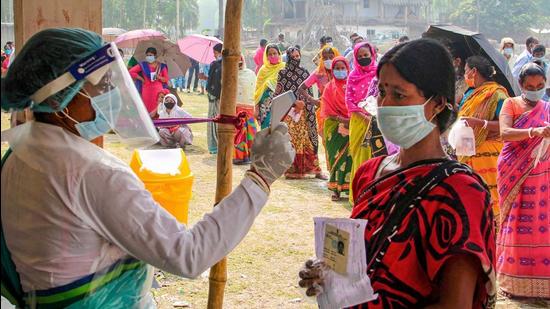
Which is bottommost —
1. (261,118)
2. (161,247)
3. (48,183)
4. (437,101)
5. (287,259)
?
(287,259)

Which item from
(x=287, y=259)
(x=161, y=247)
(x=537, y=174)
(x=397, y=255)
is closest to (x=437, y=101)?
(x=397, y=255)

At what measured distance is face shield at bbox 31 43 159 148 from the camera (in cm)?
177

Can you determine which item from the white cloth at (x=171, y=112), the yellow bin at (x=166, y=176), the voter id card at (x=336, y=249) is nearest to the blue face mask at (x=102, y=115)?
the voter id card at (x=336, y=249)

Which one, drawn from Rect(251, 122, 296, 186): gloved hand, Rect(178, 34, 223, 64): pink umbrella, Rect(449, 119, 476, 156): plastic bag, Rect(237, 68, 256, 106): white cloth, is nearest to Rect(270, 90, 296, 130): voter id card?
Rect(251, 122, 296, 186): gloved hand

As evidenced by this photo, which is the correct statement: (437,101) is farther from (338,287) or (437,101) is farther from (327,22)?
(327,22)

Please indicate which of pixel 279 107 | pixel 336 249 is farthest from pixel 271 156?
pixel 336 249

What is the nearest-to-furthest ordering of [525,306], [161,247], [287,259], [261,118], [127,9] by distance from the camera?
[161,247] < [525,306] < [287,259] < [261,118] < [127,9]

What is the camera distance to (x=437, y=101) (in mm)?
2088

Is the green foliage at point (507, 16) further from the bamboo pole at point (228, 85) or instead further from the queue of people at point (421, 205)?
the queue of people at point (421, 205)

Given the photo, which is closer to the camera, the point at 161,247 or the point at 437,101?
the point at 161,247

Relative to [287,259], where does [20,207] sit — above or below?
above

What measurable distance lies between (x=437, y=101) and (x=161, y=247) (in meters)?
1.01

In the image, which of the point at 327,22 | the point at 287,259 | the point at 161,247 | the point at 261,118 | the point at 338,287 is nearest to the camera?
the point at 161,247

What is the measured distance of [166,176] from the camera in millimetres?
4617
